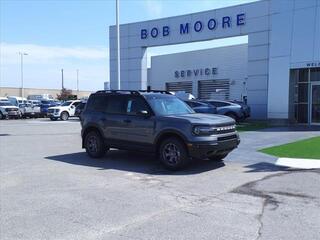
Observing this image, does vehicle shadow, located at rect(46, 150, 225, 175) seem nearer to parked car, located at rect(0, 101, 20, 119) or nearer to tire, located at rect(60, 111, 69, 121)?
tire, located at rect(60, 111, 69, 121)

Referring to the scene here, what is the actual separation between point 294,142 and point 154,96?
6.83 meters

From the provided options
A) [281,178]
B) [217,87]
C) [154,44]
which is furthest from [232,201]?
[217,87]

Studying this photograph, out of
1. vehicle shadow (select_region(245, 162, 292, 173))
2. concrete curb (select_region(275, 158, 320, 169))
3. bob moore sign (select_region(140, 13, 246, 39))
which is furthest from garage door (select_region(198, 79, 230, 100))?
vehicle shadow (select_region(245, 162, 292, 173))

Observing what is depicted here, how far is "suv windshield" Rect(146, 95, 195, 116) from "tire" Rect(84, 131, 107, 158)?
2.22m

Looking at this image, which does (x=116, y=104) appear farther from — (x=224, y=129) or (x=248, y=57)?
(x=248, y=57)

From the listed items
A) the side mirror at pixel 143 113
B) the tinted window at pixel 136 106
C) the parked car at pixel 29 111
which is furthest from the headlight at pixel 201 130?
the parked car at pixel 29 111

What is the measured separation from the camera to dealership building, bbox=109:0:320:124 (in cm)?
2561

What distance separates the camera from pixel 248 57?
30.7 m

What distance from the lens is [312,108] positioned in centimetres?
2581

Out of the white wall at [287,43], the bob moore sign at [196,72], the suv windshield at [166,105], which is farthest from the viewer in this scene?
the bob moore sign at [196,72]

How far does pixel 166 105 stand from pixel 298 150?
4.89 metres

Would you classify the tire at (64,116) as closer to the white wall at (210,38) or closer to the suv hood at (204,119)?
the white wall at (210,38)

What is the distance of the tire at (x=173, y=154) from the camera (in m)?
11.0

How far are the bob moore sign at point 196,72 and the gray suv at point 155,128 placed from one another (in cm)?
3037
